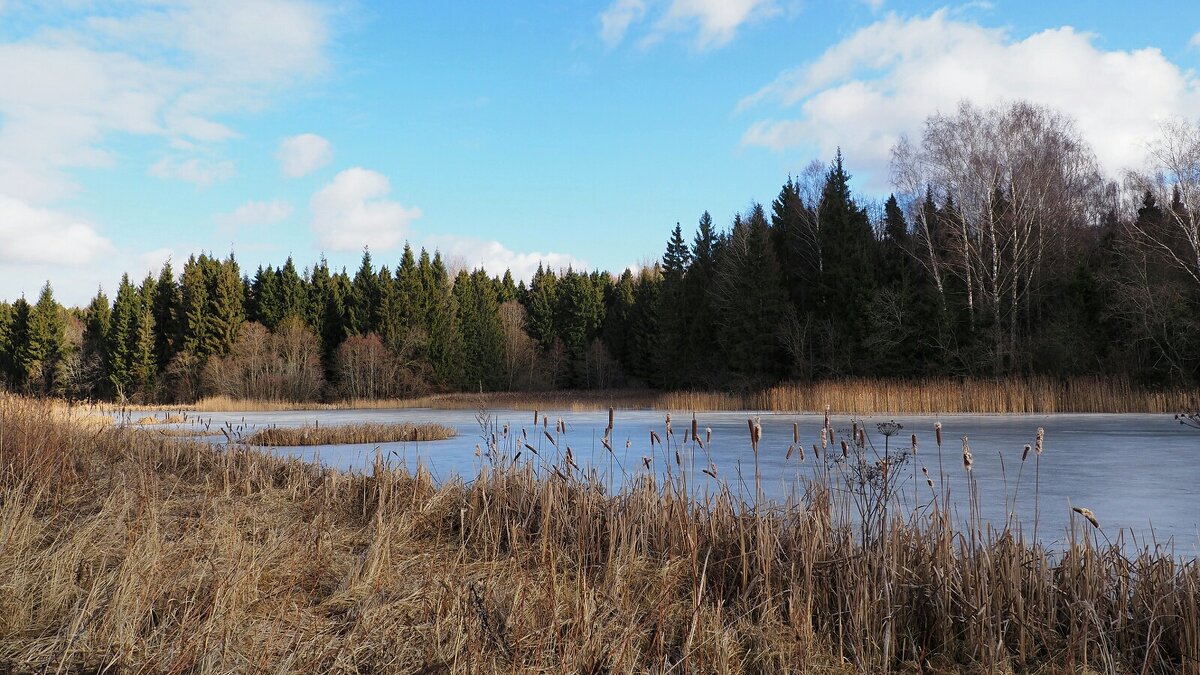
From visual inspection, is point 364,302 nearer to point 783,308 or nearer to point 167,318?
point 167,318

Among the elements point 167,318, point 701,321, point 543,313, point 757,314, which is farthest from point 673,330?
point 167,318

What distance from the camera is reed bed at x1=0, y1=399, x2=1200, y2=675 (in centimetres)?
292

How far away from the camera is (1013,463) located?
29.2ft

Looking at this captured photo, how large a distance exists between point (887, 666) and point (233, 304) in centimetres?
4659

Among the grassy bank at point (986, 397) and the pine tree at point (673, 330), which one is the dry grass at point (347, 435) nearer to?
the grassy bank at point (986, 397)

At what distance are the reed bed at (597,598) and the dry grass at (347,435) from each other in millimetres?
8998

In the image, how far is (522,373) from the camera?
5056 cm

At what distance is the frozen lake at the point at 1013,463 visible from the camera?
5613 millimetres

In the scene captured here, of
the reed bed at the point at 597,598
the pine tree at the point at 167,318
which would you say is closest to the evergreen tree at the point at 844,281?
the reed bed at the point at 597,598

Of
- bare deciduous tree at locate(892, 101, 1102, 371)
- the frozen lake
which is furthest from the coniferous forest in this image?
the frozen lake

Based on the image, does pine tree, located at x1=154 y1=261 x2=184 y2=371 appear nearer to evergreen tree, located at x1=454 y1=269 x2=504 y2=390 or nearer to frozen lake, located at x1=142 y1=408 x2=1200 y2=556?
evergreen tree, located at x1=454 y1=269 x2=504 y2=390

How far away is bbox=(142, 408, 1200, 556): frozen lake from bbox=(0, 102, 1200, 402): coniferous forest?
5.01 m

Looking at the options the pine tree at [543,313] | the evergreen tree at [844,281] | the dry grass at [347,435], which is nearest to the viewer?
the dry grass at [347,435]

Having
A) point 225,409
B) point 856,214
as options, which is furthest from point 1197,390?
point 225,409
